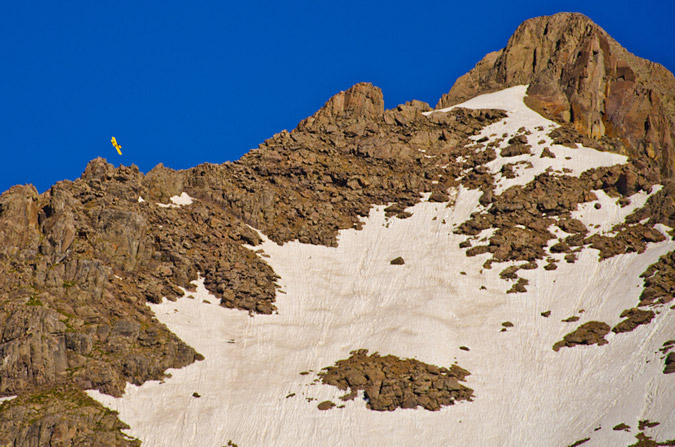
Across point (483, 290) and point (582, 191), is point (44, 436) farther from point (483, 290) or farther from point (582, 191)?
point (582, 191)

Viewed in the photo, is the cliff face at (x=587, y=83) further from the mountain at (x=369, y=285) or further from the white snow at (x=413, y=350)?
the white snow at (x=413, y=350)

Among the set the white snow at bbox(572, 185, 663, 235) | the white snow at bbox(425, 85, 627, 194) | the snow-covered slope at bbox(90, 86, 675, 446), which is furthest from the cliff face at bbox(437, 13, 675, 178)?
the snow-covered slope at bbox(90, 86, 675, 446)

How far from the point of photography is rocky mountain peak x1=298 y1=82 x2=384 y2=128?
150 metres

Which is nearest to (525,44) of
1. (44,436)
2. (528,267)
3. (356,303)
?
(528,267)

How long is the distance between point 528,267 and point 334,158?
1493 inches

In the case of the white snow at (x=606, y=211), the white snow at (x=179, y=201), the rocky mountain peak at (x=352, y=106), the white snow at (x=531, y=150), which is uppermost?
the rocky mountain peak at (x=352, y=106)

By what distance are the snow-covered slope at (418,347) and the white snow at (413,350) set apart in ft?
0.55

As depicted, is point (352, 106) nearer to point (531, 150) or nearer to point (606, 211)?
point (531, 150)

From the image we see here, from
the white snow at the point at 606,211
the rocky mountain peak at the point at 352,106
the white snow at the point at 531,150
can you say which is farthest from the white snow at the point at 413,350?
the rocky mountain peak at the point at 352,106

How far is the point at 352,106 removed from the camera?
500 ft

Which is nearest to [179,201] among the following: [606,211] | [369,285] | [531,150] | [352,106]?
[369,285]

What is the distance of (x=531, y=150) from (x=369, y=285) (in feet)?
131

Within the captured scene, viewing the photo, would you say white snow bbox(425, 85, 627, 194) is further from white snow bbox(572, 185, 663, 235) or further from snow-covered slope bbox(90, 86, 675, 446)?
snow-covered slope bbox(90, 86, 675, 446)

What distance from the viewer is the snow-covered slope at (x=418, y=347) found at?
85375 millimetres
